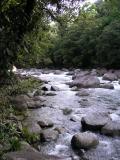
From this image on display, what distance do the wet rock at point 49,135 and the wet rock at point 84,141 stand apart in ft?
2.28

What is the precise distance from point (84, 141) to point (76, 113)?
4.08 meters

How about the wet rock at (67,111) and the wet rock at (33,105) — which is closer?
the wet rock at (67,111)

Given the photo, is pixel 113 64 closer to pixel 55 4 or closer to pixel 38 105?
pixel 38 105

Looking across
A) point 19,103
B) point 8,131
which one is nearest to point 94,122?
point 8,131

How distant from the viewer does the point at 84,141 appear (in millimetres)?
8633

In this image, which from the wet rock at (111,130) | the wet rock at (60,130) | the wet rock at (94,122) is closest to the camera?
the wet rock at (111,130)

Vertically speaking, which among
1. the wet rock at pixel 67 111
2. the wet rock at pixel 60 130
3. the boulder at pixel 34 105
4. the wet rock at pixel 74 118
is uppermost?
the boulder at pixel 34 105

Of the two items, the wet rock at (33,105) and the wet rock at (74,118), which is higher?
the wet rock at (33,105)

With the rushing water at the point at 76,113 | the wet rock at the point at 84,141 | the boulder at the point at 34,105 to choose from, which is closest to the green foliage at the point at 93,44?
the rushing water at the point at 76,113

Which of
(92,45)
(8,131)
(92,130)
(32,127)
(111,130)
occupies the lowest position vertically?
(92,130)

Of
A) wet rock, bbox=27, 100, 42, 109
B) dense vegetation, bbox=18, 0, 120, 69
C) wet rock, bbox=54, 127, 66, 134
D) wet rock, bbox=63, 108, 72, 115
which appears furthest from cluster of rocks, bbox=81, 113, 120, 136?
dense vegetation, bbox=18, 0, 120, 69

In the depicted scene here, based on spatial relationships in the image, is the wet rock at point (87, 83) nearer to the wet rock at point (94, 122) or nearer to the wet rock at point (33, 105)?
the wet rock at point (33, 105)

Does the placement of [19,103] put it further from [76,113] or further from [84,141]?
[84,141]

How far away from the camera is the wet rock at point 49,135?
30.2 feet
